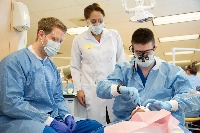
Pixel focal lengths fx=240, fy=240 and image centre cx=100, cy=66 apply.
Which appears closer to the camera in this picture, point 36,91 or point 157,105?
→ point 157,105

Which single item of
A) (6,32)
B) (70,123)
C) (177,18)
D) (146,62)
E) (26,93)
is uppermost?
Answer: (177,18)

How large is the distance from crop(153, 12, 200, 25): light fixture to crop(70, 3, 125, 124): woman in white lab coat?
3.27 m

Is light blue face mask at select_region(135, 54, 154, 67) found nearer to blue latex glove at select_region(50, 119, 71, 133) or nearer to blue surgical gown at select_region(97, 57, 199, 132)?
blue surgical gown at select_region(97, 57, 199, 132)

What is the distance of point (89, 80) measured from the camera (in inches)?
80.7

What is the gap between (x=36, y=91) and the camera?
1.39 metres

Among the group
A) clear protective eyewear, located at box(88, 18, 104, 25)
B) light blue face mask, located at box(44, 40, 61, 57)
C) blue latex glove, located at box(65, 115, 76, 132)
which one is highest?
clear protective eyewear, located at box(88, 18, 104, 25)

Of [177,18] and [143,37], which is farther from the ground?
[177,18]

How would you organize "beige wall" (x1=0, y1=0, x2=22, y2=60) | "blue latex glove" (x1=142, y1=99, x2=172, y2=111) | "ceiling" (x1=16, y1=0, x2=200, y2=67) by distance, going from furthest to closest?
"ceiling" (x1=16, y1=0, x2=200, y2=67) < "beige wall" (x1=0, y1=0, x2=22, y2=60) < "blue latex glove" (x1=142, y1=99, x2=172, y2=111)

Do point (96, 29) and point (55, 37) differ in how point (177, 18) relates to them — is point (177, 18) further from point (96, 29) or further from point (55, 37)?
point (55, 37)

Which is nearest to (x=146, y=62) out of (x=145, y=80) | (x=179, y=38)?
(x=145, y=80)

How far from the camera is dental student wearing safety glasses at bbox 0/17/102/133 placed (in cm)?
124

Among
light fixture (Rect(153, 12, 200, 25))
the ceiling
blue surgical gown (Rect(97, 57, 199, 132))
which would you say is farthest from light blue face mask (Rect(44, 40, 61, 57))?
light fixture (Rect(153, 12, 200, 25))

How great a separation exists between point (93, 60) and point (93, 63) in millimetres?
26

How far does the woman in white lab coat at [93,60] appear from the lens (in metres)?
1.99
